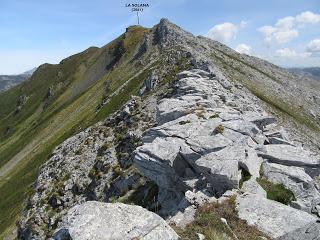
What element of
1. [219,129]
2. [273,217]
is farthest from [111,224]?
[219,129]

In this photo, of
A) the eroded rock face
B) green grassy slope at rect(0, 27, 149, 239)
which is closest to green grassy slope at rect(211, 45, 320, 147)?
green grassy slope at rect(0, 27, 149, 239)

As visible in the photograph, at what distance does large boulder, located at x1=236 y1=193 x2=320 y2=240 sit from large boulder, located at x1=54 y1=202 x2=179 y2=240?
5.43 metres

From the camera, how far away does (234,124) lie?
33.5 meters

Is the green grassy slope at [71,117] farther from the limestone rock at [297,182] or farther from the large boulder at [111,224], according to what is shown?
the large boulder at [111,224]

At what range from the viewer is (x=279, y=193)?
2519cm

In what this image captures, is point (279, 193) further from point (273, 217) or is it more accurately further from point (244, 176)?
point (273, 217)

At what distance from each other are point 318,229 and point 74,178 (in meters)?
44.7

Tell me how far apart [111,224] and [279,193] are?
1189 centimetres

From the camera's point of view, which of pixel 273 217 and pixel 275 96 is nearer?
pixel 273 217

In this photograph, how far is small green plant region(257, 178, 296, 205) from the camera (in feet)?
82.0

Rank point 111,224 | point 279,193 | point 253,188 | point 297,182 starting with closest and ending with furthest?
point 111,224
point 279,193
point 253,188
point 297,182

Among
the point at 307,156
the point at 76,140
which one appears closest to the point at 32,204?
the point at 76,140

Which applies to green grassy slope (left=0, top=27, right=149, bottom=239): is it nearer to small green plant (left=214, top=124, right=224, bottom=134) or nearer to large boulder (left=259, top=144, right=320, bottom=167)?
small green plant (left=214, top=124, right=224, bottom=134)

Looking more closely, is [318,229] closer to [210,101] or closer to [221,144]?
[221,144]
